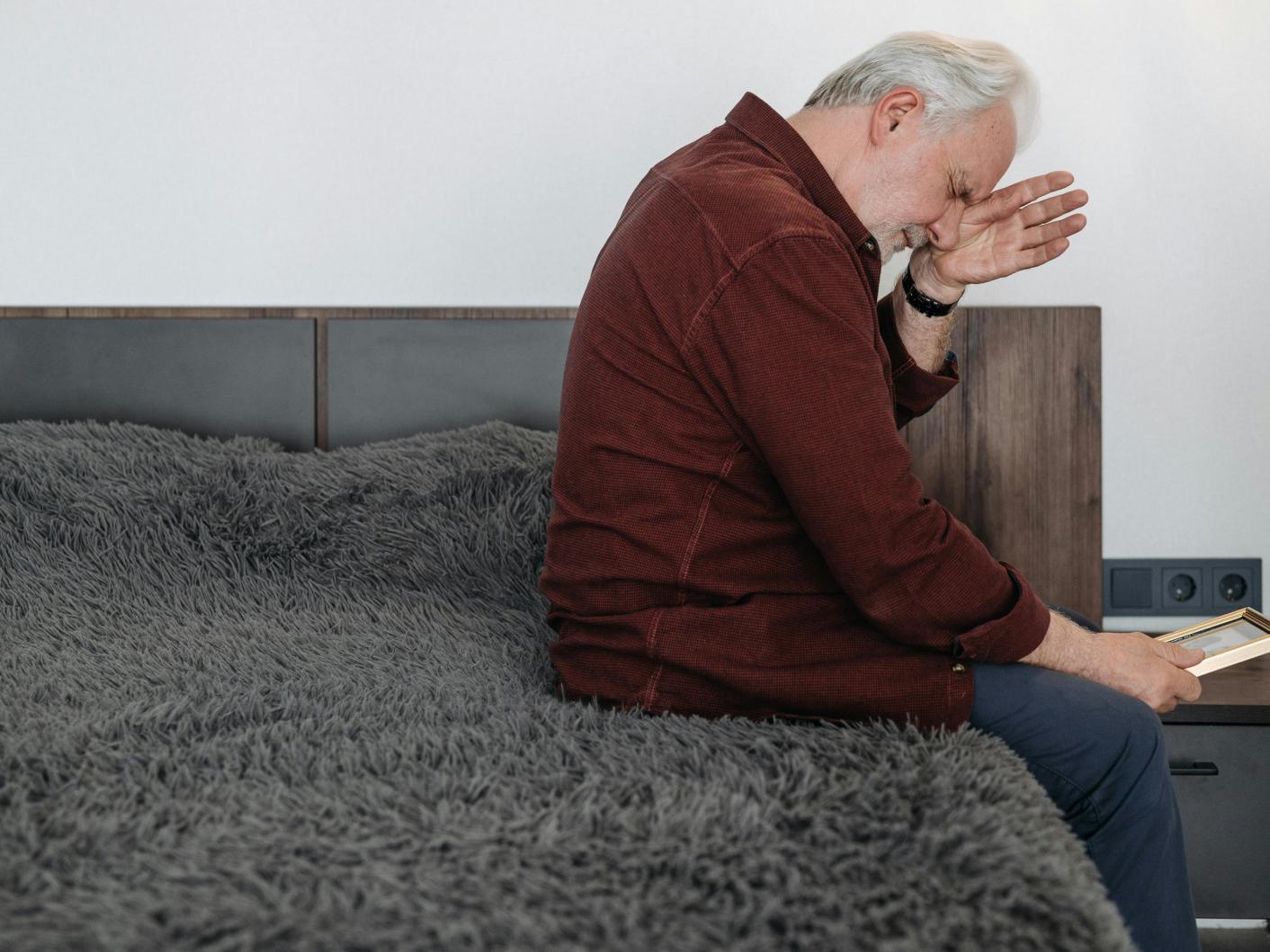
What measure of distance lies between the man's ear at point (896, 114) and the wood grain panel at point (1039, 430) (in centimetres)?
61

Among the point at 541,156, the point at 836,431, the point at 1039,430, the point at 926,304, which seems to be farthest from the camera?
the point at 541,156

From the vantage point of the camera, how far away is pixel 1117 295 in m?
1.69

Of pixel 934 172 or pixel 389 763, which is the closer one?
pixel 389 763

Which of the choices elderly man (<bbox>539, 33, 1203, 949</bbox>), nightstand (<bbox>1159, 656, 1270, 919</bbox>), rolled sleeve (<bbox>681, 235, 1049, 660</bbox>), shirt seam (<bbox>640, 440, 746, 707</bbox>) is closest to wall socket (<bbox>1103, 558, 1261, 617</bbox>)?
nightstand (<bbox>1159, 656, 1270, 919</bbox>)

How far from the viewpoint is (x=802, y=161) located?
40.6 inches

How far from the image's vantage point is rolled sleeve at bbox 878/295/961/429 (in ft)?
4.28

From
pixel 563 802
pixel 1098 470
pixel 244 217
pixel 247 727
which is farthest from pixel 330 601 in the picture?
pixel 1098 470

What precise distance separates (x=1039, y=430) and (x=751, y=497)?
0.88 m

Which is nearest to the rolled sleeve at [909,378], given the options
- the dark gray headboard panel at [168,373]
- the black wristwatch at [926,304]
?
the black wristwatch at [926,304]

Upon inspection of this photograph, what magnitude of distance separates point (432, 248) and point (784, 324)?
1048mm

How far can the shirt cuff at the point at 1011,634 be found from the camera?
0.90 meters

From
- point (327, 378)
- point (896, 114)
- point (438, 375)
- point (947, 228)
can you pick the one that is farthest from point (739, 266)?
point (327, 378)

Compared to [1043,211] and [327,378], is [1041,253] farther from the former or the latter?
[327,378]

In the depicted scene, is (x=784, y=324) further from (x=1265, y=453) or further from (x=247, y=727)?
(x=1265, y=453)
